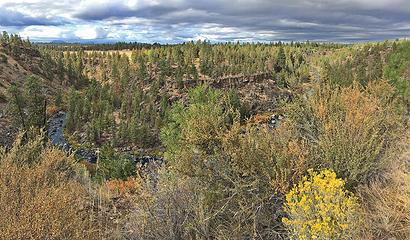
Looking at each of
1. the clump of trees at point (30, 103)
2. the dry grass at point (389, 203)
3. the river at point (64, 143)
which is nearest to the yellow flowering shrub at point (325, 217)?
the dry grass at point (389, 203)

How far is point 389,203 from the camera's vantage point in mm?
4062

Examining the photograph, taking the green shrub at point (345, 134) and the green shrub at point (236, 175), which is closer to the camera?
the green shrub at point (236, 175)

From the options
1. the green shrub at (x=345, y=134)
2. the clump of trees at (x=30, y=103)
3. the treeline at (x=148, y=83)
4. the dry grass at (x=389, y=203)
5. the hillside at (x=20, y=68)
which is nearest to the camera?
the dry grass at (x=389, y=203)

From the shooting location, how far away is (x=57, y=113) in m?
65.8

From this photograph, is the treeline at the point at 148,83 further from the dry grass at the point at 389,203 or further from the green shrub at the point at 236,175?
the green shrub at the point at 236,175

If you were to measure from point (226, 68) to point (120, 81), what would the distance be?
38.3 meters

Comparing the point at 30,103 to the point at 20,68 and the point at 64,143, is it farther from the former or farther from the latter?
the point at 20,68

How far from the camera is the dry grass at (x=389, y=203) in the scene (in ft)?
12.0

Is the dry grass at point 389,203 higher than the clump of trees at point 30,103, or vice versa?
the dry grass at point 389,203

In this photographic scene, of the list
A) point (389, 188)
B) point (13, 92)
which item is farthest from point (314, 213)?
point (13, 92)

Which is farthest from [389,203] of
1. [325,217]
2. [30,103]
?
[30,103]

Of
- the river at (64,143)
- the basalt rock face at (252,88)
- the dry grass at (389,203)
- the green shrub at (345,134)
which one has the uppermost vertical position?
the green shrub at (345,134)

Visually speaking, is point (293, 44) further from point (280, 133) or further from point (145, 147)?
point (280, 133)

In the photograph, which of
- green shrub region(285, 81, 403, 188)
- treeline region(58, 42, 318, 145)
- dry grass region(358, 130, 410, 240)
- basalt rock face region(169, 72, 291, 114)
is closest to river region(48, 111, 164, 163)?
treeline region(58, 42, 318, 145)
